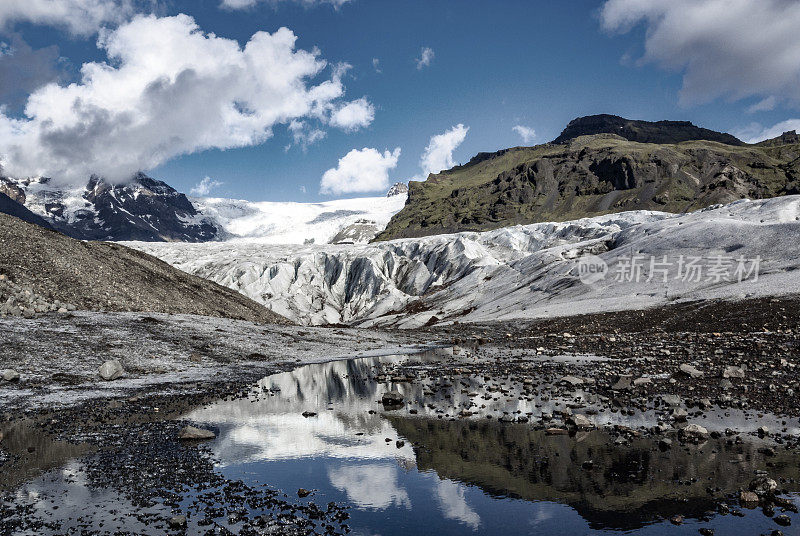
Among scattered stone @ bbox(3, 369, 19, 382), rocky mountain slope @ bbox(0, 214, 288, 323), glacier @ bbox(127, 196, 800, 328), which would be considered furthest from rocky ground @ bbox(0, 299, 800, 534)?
glacier @ bbox(127, 196, 800, 328)

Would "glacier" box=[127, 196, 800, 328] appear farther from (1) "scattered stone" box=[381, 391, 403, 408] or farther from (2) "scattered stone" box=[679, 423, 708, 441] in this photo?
(1) "scattered stone" box=[381, 391, 403, 408]

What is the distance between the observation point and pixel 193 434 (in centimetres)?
1789

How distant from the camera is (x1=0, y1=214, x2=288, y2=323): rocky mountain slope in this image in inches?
1932

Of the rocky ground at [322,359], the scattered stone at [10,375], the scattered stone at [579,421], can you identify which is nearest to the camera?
the rocky ground at [322,359]

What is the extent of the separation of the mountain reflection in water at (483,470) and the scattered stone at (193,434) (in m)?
0.67

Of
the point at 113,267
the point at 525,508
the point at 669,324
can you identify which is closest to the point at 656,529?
the point at 525,508

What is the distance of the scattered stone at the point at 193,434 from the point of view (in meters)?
17.8

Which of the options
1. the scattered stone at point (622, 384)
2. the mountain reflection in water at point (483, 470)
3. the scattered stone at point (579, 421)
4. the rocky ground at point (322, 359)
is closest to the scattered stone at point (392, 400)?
the rocky ground at point (322, 359)

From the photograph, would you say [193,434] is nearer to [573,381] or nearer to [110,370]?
[110,370]

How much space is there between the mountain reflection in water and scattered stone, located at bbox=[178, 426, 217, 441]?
2.19 ft

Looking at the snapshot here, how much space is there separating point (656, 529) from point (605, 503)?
1.51 m

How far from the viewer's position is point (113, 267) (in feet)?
207

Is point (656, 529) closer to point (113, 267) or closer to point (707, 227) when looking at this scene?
point (113, 267)

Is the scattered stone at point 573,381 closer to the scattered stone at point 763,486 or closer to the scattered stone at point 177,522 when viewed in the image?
the scattered stone at point 763,486
